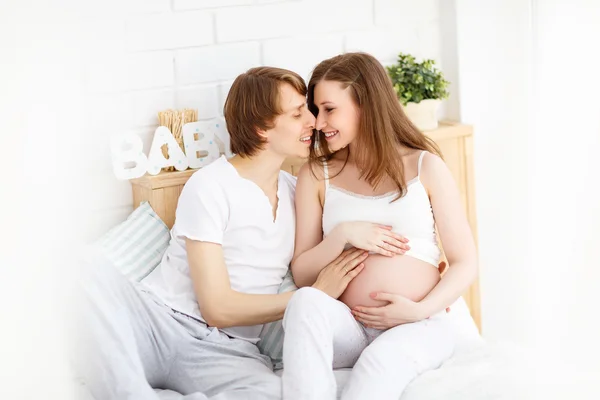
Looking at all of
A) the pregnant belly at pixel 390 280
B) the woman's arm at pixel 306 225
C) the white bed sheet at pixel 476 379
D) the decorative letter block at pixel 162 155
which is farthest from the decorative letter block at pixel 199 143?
the white bed sheet at pixel 476 379

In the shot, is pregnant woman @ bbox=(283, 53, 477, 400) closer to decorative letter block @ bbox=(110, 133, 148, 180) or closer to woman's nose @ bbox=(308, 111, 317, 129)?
woman's nose @ bbox=(308, 111, 317, 129)

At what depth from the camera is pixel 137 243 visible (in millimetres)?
2186

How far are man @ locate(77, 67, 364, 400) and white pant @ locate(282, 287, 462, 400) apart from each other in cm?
11

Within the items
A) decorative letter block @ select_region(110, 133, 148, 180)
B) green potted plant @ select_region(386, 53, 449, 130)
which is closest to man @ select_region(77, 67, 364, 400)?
decorative letter block @ select_region(110, 133, 148, 180)

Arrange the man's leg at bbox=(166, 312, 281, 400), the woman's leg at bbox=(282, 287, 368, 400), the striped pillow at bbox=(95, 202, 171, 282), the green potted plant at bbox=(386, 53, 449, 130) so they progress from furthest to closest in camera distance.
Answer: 1. the green potted plant at bbox=(386, 53, 449, 130)
2. the striped pillow at bbox=(95, 202, 171, 282)
3. the man's leg at bbox=(166, 312, 281, 400)
4. the woman's leg at bbox=(282, 287, 368, 400)

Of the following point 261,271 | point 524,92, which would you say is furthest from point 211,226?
point 524,92

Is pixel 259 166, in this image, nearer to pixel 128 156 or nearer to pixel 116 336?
pixel 128 156

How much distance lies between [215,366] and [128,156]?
0.61 m

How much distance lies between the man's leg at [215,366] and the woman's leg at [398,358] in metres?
0.20

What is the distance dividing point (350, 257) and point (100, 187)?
71 centimetres

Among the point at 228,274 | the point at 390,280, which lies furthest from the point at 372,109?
the point at 228,274

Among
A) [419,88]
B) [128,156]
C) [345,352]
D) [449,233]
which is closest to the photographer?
[345,352]

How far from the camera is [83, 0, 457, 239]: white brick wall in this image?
224 centimetres

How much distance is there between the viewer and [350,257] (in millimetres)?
2076
